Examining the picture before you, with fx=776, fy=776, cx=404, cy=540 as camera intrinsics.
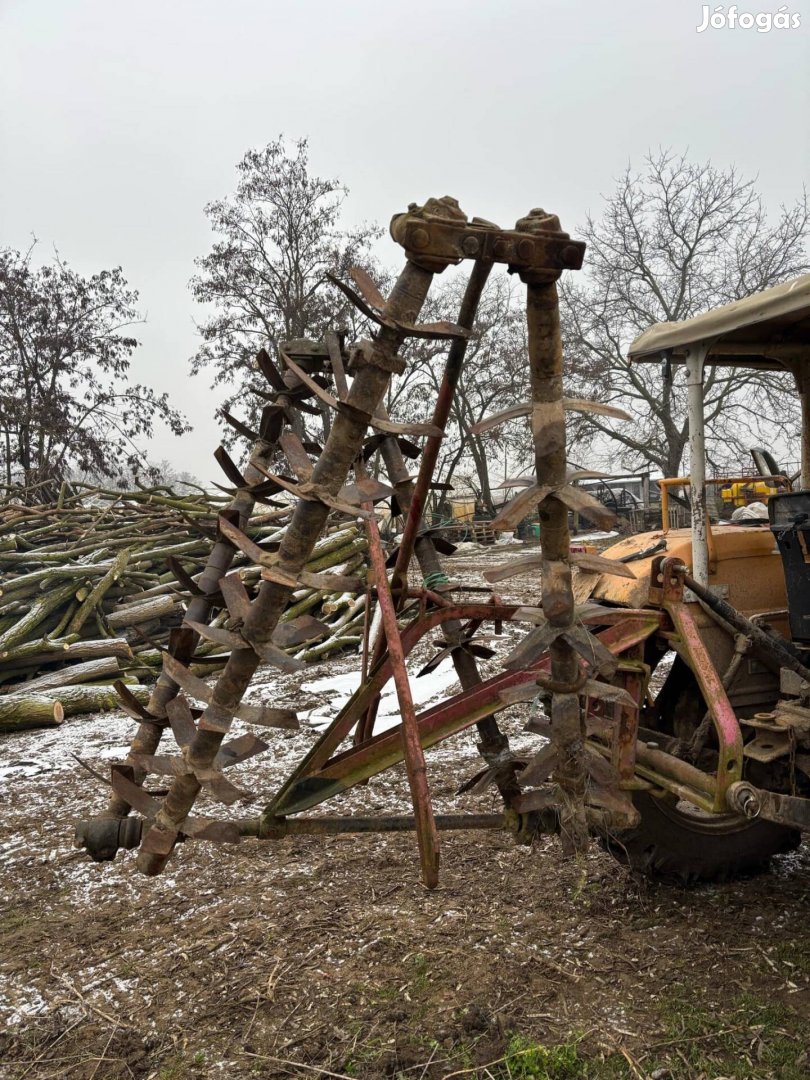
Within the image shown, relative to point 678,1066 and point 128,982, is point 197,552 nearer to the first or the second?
point 128,982

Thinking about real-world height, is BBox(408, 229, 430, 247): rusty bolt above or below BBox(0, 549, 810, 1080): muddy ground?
above

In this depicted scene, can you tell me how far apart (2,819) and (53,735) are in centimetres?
188

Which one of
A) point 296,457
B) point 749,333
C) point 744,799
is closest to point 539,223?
point 296,457

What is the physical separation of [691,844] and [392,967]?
4.67 ft

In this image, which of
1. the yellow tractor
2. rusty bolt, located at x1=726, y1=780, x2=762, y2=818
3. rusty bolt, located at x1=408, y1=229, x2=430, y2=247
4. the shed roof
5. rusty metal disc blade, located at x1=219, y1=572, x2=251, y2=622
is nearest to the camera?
rusty bolt, located at x1=408, y1=229, x2=430, y2=247

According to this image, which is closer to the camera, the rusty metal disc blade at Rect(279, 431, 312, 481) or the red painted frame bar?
the rusty metal disc blade at Rect(279, 431, 312, 481)

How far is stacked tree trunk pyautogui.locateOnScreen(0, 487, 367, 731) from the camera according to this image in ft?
25.7

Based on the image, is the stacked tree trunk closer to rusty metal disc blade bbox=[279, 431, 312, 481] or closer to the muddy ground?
the muddy ground

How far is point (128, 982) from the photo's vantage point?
10.0ft

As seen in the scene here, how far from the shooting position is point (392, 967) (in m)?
3.03

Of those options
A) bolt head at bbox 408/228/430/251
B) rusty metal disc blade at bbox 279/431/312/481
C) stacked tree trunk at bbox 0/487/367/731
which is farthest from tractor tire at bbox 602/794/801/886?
stacked tree trunk at bbox 0/487/367/731

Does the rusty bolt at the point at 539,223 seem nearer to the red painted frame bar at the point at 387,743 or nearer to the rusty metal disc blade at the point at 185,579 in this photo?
the red painted frame bar at the point at 387,743

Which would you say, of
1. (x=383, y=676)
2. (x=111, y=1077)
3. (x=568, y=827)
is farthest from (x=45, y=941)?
(x=568, y=827)

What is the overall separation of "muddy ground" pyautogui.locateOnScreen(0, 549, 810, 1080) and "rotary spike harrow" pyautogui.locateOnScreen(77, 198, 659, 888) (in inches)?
30.9
